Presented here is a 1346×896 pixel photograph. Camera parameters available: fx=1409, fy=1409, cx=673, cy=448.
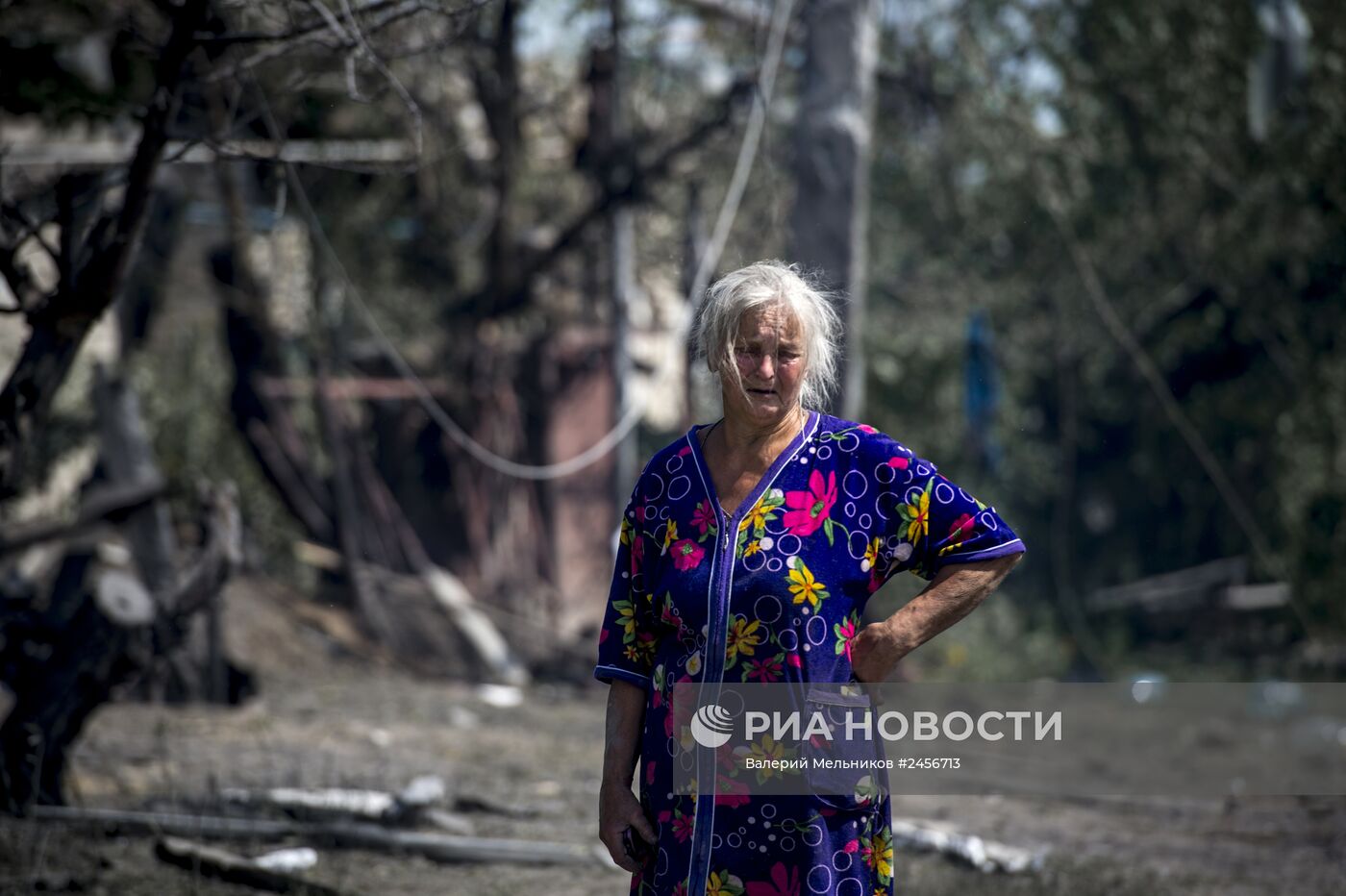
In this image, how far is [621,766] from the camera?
2.65 meters

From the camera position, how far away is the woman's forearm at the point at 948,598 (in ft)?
8.41

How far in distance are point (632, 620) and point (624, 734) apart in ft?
0.70

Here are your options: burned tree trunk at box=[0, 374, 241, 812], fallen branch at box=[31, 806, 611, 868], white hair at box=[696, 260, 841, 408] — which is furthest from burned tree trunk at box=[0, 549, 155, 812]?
white hair at box=[696, 260, 841, 408]

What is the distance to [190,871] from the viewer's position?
4793mm

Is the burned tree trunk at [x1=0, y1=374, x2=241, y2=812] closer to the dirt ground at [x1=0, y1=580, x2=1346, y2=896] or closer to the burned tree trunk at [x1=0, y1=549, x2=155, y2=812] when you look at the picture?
the burned tree trunk at [x1=0, y1=549, x2=155, y2=812]

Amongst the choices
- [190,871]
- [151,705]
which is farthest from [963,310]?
[190,871]

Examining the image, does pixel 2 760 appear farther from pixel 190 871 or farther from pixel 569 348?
pixel 569 348

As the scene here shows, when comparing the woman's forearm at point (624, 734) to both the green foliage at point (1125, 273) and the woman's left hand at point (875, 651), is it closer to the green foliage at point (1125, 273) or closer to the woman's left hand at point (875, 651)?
the woman's left hand at point (875, 651)

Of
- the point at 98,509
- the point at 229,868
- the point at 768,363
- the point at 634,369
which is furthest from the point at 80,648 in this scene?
the point at 634,369

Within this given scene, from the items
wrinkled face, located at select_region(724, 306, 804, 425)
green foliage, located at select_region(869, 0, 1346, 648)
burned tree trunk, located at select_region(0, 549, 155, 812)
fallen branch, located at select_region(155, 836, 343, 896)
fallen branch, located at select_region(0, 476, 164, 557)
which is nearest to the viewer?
wrinkled face, located at select_region(724, 306, 804, 425)

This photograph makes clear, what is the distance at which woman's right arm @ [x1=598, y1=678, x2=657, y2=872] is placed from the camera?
2.61 metres

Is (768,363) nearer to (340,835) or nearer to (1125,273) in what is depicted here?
(340,835)

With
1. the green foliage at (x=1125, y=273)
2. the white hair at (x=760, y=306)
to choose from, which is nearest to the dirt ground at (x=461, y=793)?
the white hair at (x=760, y=306)

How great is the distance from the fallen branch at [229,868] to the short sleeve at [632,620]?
242 cm
